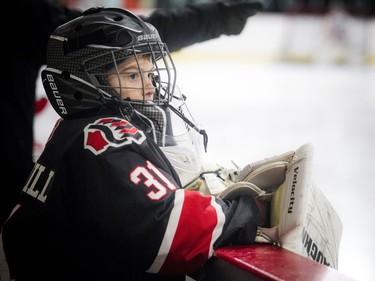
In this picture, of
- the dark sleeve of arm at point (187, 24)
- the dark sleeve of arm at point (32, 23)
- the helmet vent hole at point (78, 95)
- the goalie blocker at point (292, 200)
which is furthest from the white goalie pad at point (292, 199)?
the dark sleeve of arm at point (32, 23)

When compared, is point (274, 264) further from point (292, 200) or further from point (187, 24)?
point (187, 24)

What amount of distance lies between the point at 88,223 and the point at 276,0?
29.0 feet

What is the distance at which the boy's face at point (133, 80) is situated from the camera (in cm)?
136

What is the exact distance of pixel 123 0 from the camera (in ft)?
28.4

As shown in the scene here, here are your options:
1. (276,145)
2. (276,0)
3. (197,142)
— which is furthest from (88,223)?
(276,0)

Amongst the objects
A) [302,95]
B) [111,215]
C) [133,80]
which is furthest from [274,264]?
[302,95]

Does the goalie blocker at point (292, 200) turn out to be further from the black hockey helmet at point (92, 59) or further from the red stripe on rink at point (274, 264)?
the black hockey helmet at point (92, 59)

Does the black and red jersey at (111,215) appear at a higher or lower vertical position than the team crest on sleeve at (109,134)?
lower

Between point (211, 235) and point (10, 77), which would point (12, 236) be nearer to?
point (211, 235)

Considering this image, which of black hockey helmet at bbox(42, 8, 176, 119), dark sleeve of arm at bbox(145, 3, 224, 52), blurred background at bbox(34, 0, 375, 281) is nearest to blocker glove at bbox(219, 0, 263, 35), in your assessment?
dark sleeve of arm at bbox(145, 3, 224, 52)

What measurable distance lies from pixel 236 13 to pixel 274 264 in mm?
1268

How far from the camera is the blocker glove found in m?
2.19

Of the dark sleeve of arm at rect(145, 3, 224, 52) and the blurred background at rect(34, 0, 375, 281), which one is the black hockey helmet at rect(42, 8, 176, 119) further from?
the dark sleeve of arm at rect(145, 3, 224, 52)

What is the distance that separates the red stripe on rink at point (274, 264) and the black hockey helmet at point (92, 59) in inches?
15.6
